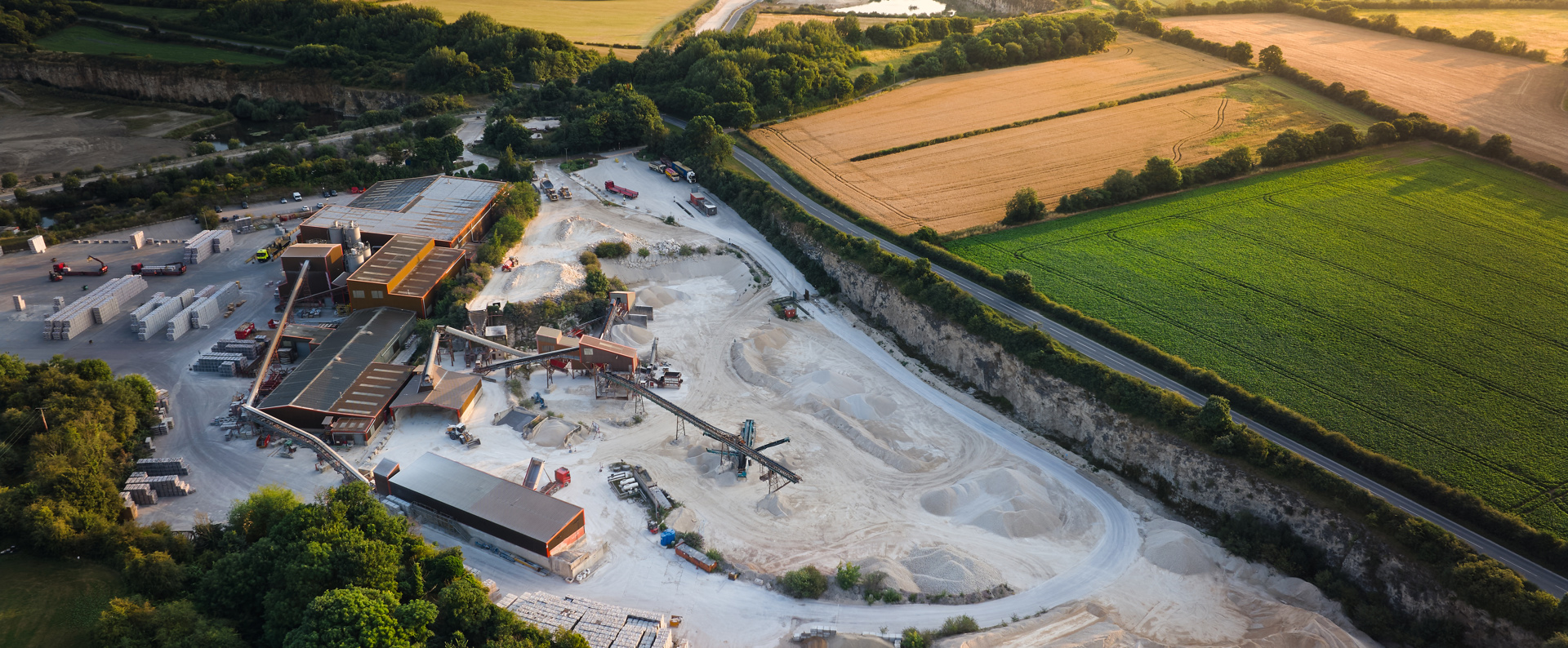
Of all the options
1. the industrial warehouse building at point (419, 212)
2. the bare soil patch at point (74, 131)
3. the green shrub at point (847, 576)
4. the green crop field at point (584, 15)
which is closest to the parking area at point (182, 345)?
the industrial warehouse building at point (419, 212)

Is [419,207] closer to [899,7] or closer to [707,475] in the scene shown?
[707,475]

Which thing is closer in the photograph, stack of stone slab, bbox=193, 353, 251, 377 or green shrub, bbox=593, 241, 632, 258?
stack of stone slab, bbox=193, 353, 251, 377

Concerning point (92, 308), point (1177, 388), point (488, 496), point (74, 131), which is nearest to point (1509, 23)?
point (1177, 388)

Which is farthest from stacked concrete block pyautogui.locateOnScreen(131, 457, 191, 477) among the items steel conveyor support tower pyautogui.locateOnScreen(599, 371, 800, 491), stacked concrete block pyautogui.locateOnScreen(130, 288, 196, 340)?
steel conveyor support tower pyautogui.locateOnScreen(599, 371, 800, 491)

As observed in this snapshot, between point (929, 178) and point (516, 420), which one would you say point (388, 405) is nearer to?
point (516, 420)

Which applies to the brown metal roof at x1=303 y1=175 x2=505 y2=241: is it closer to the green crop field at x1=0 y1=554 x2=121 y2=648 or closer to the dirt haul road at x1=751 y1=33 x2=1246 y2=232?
the dirt haul road at x1=751 y1=33 x2=1246 y2=232

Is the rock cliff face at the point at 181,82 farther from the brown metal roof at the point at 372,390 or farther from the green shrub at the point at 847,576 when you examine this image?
the green shrub at the point at 847,576

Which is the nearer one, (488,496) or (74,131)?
(488,496)
